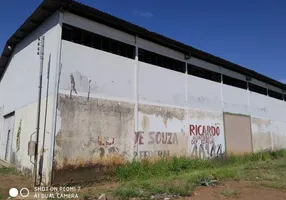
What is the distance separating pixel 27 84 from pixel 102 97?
3852 mm

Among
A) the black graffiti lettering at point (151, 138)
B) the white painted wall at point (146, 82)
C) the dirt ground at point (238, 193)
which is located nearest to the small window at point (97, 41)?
the white painted wall at point (146, 82)

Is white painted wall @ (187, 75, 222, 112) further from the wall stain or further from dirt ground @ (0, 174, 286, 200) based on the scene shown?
dirt ground @ (0, 174, 286, 200)

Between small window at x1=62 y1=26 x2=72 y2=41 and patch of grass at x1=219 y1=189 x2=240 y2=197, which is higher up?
small window at x1=62 y1=26 x2=72 y2=41

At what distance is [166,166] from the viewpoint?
12781mm

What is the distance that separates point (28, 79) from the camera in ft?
41.4

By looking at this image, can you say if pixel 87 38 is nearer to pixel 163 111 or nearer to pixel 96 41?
pixel 96 41

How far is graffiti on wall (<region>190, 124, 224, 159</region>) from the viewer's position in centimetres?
1532

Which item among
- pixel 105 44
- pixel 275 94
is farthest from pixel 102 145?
pixel 275 94

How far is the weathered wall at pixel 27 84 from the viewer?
1052 cm

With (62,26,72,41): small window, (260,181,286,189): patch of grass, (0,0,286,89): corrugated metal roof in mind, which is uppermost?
(0,0,286,89): corrugated metal roof

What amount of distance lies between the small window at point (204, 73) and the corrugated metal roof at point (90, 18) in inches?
27.0

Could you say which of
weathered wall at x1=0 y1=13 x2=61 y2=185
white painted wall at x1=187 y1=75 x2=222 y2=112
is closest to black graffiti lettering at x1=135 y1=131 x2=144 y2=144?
weathered wall at x1=0 y1=13 x2=61 y2=185

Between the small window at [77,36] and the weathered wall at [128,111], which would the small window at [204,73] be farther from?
the small window at [77,36]

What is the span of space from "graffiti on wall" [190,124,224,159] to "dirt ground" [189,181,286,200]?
18.9 ft
